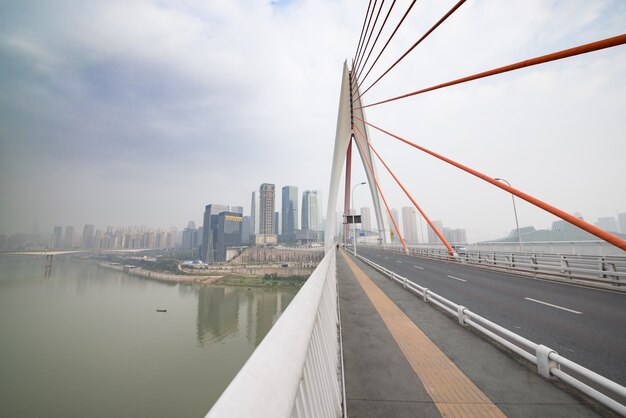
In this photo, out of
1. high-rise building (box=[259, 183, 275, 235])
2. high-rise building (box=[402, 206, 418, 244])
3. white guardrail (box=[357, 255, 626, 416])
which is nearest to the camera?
white guardrail (box=[357, 255, 626, 416])

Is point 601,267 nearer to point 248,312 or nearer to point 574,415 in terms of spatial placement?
point 574,415

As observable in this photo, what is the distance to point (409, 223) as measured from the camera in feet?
233

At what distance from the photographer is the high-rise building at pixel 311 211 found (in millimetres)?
137625

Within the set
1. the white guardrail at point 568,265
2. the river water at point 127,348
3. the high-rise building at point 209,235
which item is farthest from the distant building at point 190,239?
the white guardrail at point 568,265

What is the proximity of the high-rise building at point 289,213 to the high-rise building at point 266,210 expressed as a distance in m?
21.8

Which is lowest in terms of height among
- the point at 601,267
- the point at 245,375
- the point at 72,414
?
the point at 72,414

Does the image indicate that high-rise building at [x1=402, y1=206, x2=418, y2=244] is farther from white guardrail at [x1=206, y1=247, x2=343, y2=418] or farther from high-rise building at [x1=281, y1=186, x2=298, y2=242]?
high-rise building at [x1=281, y1=186, x2=298, y2=242]

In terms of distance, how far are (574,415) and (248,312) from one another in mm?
43610

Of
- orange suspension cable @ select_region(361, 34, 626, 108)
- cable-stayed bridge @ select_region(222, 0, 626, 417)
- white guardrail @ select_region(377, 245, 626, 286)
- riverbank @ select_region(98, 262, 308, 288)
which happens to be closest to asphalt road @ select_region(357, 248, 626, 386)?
cable-stayed bridge @ select_region(222, 0, 626, 417)

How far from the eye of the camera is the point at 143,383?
21969mm

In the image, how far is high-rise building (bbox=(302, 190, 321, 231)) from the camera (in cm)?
13762

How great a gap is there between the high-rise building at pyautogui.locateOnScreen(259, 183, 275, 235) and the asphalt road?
441 feet

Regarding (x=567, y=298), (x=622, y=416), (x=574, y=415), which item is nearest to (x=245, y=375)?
(x=574, y=415)

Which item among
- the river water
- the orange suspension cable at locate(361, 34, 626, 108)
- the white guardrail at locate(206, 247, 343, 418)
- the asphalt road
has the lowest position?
the river water
